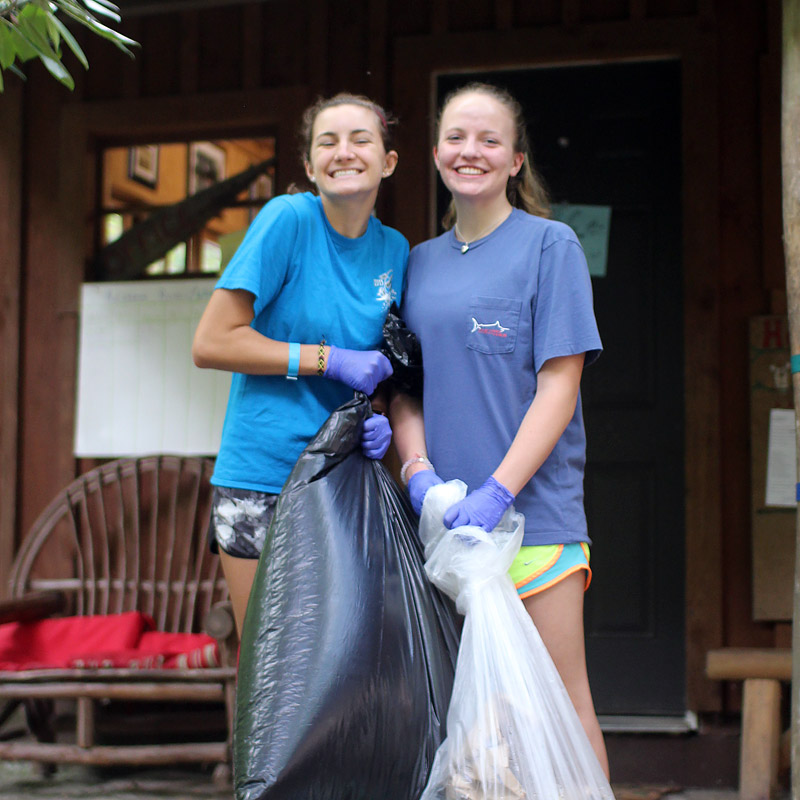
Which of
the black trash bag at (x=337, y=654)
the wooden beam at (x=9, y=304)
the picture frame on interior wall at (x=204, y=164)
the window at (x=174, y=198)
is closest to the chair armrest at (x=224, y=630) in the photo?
the black trash bag at (x=337, y=654)

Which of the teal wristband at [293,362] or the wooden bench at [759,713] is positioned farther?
the wooden bench at [759,713]

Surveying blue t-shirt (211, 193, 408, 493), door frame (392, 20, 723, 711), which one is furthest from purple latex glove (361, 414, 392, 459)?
door frame (392, 20, 723, 711)

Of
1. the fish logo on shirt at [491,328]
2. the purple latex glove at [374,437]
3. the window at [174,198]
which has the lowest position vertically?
the purple latex glove at [374,437]

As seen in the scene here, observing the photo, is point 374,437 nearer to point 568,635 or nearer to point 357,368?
point 357,368

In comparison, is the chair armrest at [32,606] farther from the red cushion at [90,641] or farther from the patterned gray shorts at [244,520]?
the patterned gray shorts at [244,520]

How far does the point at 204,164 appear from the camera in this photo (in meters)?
3.93

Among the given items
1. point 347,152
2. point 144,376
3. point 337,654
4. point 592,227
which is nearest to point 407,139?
point 592,227

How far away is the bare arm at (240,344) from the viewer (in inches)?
72.7

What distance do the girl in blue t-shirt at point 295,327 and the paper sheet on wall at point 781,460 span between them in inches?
77.9

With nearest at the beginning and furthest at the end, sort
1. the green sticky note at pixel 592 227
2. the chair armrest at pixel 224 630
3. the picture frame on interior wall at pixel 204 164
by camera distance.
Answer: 1. the chair armrest at pixel 224 630
2. the green sticky note at pixel 592 227
3. the picture frame on interior wall at pixel 204 164

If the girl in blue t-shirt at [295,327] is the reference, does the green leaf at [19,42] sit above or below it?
above

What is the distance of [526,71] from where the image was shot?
3.68 meters

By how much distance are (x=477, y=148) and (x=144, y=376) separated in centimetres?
237

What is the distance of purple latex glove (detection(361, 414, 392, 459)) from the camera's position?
184cm
